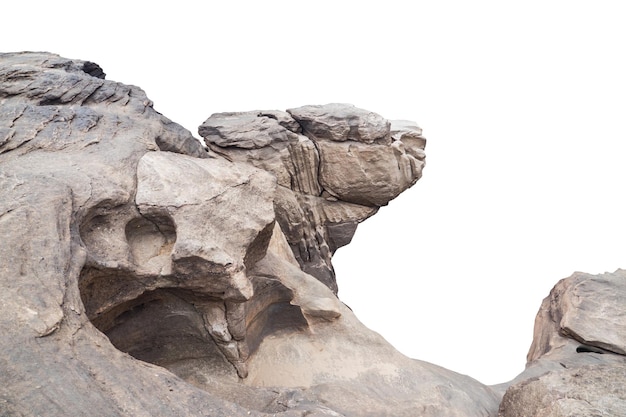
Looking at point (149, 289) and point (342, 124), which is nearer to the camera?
point (149, 289)

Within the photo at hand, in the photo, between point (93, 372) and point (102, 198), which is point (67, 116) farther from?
point (93, 372)

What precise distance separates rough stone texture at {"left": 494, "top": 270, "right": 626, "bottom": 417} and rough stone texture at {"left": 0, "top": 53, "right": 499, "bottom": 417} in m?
0.56

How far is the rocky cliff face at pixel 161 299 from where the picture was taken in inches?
91.0

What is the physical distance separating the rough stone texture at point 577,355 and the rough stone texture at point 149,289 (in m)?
0.56

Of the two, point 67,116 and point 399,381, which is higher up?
point 67,116

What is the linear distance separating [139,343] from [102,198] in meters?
1.06

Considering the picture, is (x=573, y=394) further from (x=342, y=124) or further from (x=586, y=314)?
(x=342, y=124)

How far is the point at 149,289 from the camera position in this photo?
3.26 m

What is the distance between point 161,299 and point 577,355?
3.74 m

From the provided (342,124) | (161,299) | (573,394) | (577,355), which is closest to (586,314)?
(577,355)

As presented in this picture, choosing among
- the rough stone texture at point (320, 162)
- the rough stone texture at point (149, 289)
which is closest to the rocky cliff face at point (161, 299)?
the rough stone texture at point (149, 289)

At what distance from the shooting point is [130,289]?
3.23m

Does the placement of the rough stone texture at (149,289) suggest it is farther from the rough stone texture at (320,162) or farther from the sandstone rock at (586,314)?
the rough stone texture at (320,162)

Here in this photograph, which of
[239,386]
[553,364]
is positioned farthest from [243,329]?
[553,364]
